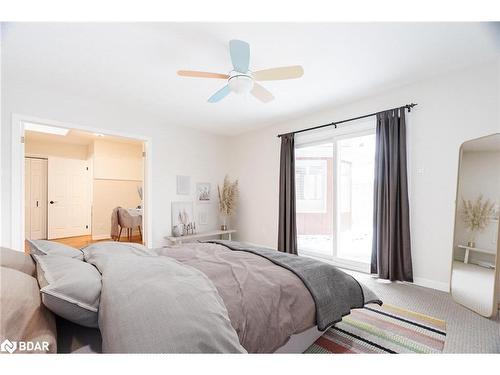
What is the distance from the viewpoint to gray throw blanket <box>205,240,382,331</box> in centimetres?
138

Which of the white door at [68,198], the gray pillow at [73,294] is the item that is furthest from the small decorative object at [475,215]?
the white door at [68,198]

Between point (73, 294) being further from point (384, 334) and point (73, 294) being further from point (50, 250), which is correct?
point (384, 334)

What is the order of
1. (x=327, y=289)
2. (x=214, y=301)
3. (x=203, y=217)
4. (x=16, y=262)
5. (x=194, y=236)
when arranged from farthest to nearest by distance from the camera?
(x=203, y=217) → (x=194, y=236) → (x=327, y=289) → (x=16, y=262) → (x=214, y=301)

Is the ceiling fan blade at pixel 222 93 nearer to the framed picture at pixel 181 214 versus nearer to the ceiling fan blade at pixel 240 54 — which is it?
the ceiling fan blade at pixel 240 54

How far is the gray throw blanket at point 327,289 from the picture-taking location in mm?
1380

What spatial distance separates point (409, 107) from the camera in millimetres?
2715

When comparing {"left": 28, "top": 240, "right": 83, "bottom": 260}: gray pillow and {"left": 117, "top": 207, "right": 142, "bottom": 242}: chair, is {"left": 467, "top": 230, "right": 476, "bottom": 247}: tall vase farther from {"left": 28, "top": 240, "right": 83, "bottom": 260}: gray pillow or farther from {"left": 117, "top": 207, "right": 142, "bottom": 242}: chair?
{"left": 117, "top": 207, "right": 142, "bottom": 242}: chair

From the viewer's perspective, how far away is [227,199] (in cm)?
471

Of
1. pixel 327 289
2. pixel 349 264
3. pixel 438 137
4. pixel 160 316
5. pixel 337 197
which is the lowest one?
pixel 349 264

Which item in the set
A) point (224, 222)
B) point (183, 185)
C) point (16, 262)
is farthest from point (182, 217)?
point (16, 262)

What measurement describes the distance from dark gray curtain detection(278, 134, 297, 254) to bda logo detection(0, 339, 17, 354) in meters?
3.47

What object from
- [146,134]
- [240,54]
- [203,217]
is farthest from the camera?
[203,217]

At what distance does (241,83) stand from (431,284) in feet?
9.63
